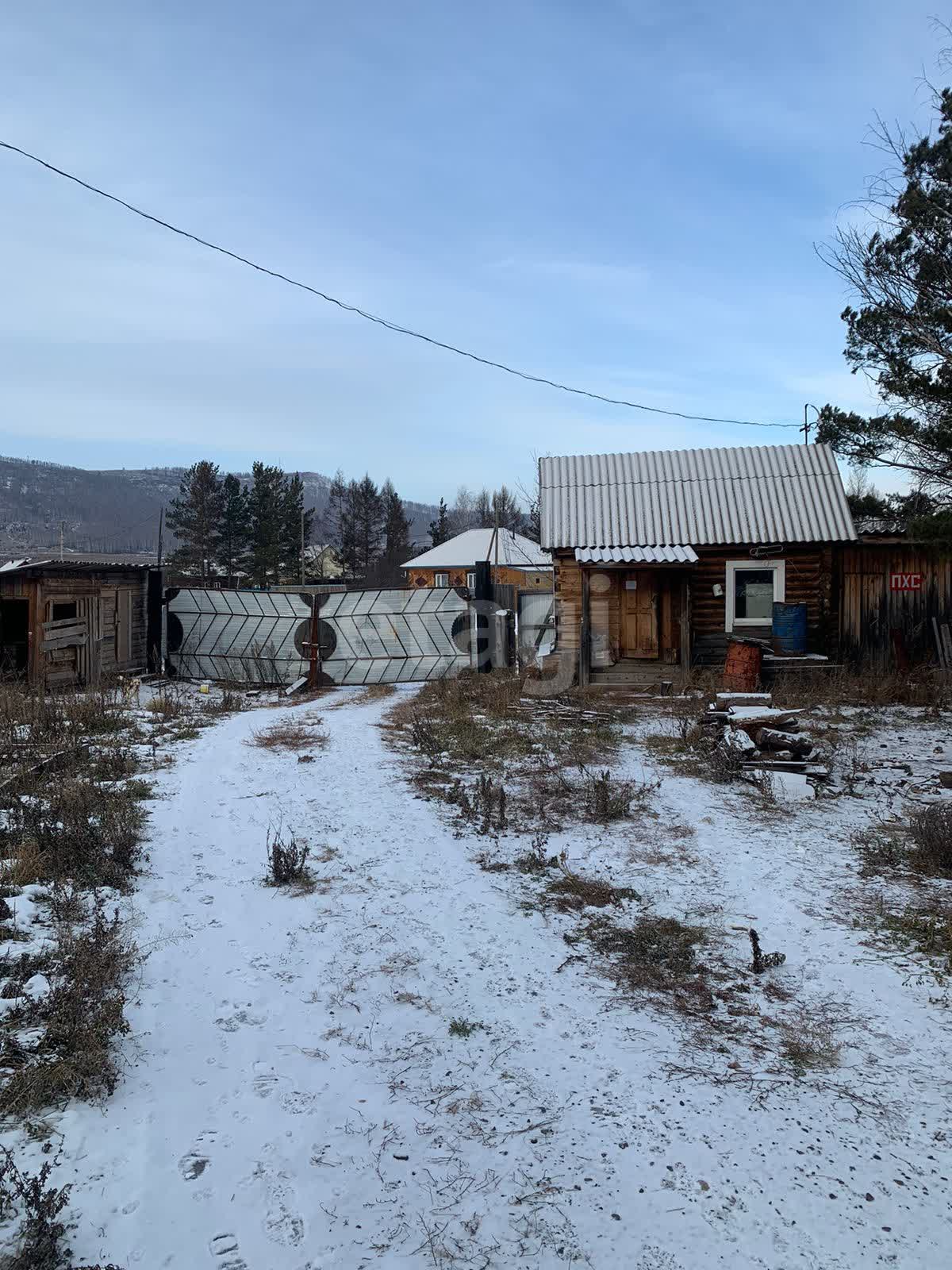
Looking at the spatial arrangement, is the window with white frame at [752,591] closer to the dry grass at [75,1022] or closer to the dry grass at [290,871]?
the dry grass at [290,871]

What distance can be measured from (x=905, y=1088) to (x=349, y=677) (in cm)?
1427

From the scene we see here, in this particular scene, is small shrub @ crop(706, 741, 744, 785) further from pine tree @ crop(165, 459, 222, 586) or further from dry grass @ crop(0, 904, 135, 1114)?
pine tree @ crop(165, 459, 222, 586)

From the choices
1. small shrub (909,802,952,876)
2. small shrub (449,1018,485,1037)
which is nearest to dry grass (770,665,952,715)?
small shrub (909,802,952,876)

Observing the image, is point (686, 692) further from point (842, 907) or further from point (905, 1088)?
point (905, 1088)

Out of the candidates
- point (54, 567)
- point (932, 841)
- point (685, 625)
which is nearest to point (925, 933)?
point (932, 841)

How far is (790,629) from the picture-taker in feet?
51.3

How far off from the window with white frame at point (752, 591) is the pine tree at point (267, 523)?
3858cm

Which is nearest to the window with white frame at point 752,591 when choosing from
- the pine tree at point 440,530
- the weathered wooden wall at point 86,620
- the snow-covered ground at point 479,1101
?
the snow-covered ground at point 479,1101

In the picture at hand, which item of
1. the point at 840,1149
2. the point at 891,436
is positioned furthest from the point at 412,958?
the point at 891,436

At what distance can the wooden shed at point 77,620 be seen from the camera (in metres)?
14.7

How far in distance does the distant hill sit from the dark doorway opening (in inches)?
4326

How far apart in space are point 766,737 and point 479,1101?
6.70 metres

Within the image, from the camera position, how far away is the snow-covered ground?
2758mm

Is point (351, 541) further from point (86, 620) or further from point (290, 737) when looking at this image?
point (290, 737)
